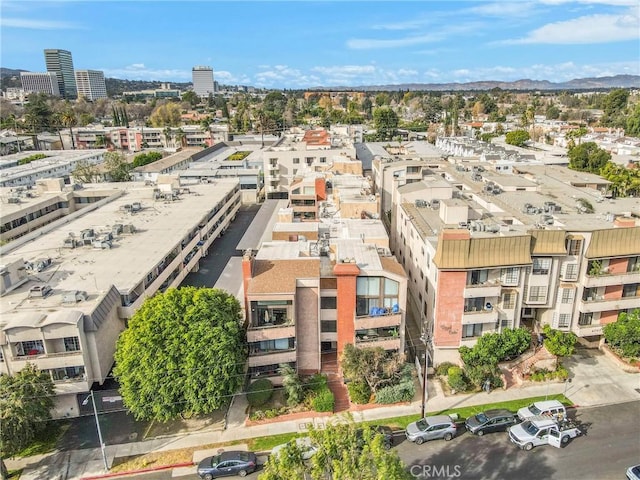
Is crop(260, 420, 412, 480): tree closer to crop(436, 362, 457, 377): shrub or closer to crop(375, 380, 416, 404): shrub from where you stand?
crop(375, 380, 416, 404): shrub

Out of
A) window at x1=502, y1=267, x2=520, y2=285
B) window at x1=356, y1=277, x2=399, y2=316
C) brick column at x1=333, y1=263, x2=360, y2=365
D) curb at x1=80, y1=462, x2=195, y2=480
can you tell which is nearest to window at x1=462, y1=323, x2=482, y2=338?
window at x1=502, y1=267, x2=520, y2=285

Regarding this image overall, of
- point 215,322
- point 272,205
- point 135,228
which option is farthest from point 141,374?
point 272,205

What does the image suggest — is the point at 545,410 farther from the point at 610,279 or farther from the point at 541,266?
the point at 610,279

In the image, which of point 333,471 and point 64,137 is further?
point 64,137

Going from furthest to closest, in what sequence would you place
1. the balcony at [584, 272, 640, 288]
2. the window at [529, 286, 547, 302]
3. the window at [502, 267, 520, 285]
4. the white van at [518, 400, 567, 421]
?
the window at [529, 286, 547, 302]
the balcony at [584, 272, 640, 288]
the window at [502, 267, 520, 285]
the white van at [518, 400, 567, 421]

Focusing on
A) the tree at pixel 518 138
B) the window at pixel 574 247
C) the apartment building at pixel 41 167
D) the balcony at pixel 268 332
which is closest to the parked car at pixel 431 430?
the balcony at pixel 268 332

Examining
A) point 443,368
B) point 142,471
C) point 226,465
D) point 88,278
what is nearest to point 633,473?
point 443,368

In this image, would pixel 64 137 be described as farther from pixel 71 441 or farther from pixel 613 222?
pixel 613 222
